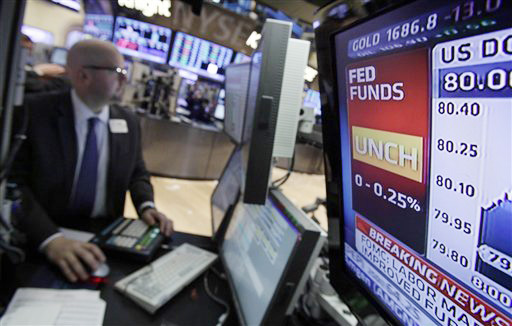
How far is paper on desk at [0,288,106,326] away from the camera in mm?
784

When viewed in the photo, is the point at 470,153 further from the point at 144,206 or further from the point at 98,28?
the point at 98,28

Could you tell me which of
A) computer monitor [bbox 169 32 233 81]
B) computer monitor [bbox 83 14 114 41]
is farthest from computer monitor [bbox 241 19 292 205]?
computer monitor [bbox 83 14 114 41]

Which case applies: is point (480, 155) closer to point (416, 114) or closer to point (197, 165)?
point (416, 114)

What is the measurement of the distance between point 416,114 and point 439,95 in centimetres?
4

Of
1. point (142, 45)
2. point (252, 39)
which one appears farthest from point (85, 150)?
point (142, 45)

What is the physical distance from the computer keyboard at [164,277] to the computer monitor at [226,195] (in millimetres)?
154

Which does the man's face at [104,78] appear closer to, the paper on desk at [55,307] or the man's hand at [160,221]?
the man's hand at [160,221]

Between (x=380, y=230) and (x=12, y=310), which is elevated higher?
(x=380, y=230)

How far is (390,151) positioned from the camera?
447 mm

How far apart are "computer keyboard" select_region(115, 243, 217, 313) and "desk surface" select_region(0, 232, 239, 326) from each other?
1.0 inches

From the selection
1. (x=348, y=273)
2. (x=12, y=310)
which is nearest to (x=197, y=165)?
(x=12, y=310)

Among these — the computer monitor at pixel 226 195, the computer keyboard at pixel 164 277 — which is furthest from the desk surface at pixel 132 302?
the computer monitor at pixel 226 195

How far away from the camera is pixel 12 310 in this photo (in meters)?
0.80

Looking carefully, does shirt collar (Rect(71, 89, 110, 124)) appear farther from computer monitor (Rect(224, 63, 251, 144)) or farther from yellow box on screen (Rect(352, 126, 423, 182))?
yellow box on screen (Rect(352, 126, 423, 182))
